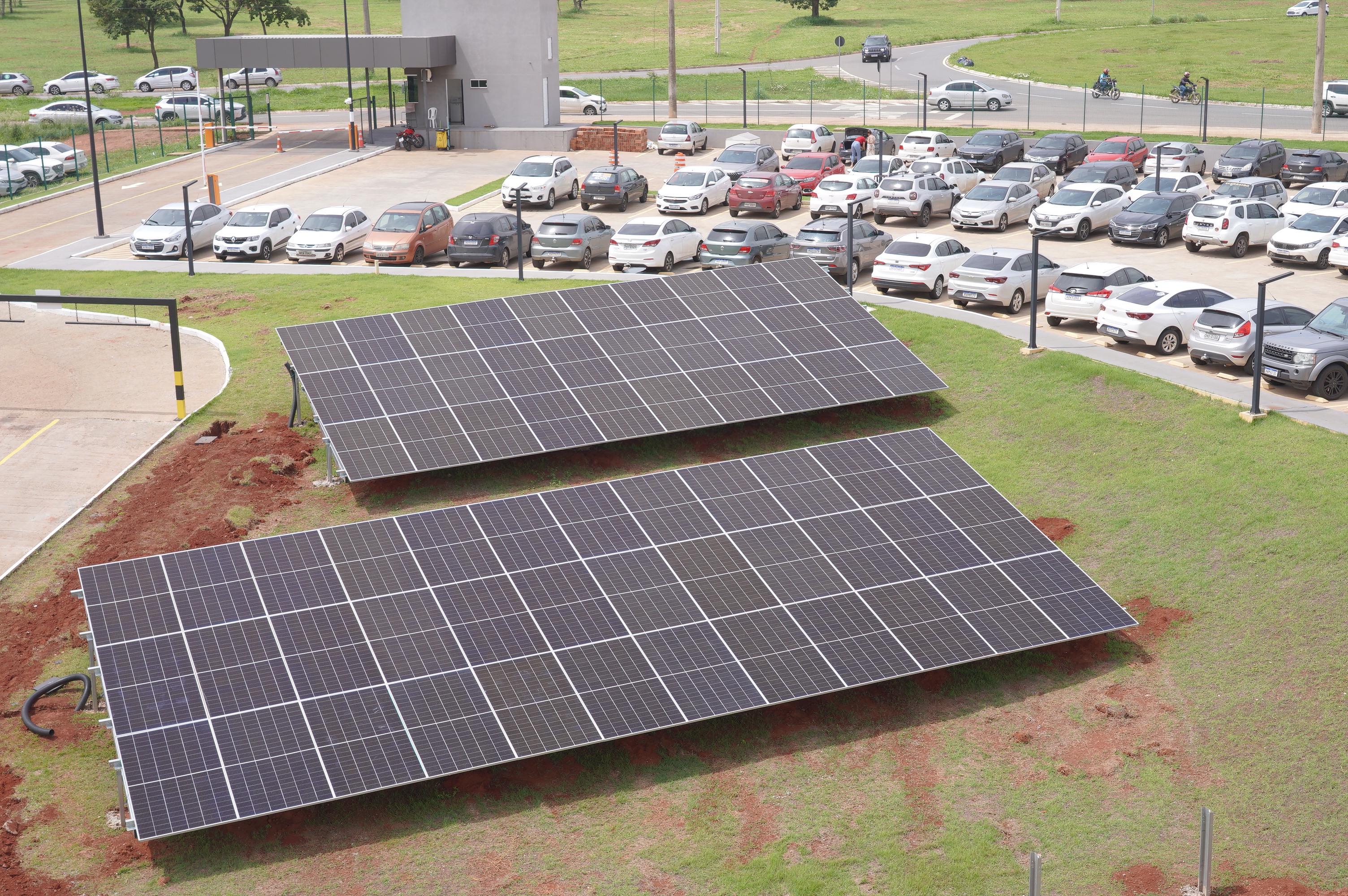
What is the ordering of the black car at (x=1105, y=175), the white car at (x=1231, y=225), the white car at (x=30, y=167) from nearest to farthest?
the white car at (x=1231, y=225) → the black car at (x=1105, y=175) → the white car at (x=30, y=167)

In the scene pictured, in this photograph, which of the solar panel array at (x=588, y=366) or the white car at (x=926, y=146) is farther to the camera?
the white car at (x=926, y=146)

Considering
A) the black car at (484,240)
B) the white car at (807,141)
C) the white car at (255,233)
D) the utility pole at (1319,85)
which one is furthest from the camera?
the utility pole at (1319,85)

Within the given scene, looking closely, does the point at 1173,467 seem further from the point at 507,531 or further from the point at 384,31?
the point at 384,31

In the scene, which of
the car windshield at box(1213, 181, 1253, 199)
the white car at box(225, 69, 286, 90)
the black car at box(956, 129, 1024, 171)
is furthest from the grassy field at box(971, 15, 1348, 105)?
the white car at box(225, 69, 286, 90)

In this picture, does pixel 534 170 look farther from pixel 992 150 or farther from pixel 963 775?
pixel 963 775

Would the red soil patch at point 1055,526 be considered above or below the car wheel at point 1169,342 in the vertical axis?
below

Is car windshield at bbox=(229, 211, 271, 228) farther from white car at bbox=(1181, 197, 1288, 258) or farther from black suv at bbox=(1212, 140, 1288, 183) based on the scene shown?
black suv at bbox=(1212, 140, 1288, 183)

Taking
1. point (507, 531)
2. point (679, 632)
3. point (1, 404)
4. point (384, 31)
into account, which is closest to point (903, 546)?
point (679, 632)

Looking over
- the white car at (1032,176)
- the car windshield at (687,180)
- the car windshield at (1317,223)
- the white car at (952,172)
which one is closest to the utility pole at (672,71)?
the white car at (952,172)

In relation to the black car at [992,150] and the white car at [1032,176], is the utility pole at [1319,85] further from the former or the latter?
the white car at [1032,176]
